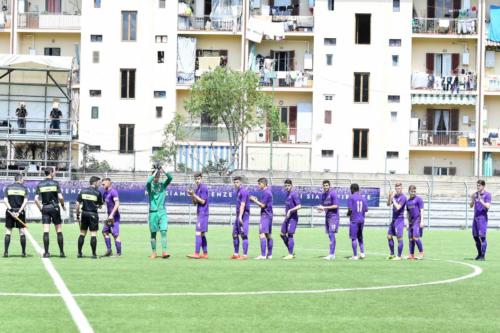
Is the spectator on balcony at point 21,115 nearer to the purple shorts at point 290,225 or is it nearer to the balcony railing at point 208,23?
the balcony railing at point 208,23

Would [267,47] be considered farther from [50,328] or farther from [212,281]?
[50,328]

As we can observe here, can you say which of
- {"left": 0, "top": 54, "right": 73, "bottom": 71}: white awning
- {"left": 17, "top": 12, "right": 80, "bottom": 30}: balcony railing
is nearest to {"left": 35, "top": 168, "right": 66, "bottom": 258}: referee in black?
{"left": 0, "top": 54, "right": 73, "bottom": 71}: white awning

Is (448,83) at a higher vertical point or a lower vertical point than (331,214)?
higher

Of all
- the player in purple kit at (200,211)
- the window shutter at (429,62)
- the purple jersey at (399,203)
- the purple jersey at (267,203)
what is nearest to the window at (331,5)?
the window shutter at (429,62)

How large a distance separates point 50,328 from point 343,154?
184 ft

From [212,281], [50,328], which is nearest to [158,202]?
[212,281]

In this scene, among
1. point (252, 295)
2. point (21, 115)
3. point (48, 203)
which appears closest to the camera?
point (252, 295)

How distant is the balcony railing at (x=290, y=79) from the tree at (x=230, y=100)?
3.97 m

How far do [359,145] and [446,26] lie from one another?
9149mm

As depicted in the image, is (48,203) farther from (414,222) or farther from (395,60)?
(395,60)

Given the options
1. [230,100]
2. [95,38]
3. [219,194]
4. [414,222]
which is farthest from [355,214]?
[95,38]

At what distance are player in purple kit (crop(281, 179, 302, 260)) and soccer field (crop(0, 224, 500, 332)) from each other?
511 mm

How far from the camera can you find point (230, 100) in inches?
2491

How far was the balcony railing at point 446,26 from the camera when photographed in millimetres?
68062
